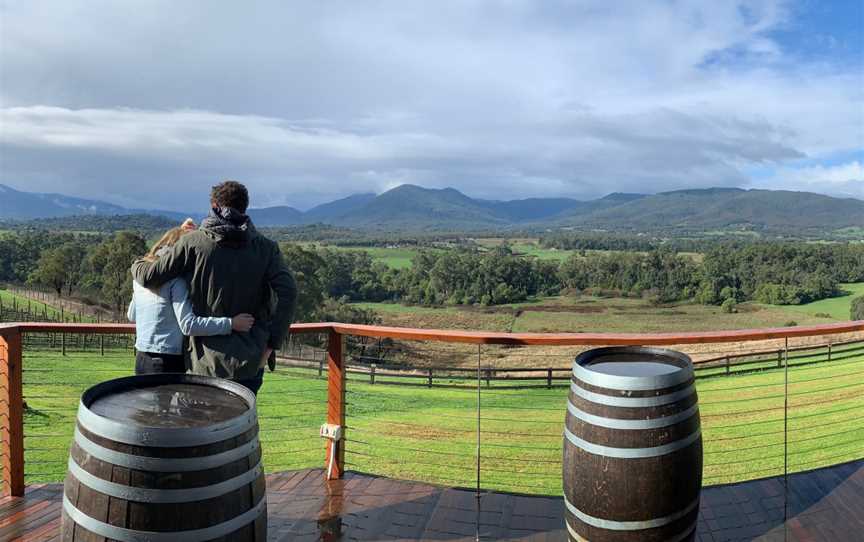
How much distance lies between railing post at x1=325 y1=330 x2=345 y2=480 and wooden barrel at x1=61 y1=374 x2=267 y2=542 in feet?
5.36

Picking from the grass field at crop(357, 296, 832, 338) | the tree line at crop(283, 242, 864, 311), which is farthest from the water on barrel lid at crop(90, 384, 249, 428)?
the tree line at crop(283, 242, 864, 311)

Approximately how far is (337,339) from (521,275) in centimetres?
5803

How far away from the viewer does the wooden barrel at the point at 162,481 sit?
135 centimetres

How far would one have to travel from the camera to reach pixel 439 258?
6438 cm

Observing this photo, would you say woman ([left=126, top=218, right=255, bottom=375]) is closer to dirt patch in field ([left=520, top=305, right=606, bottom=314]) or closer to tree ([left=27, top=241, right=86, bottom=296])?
tree ([left=27, top=241, right=86, bottom=296])

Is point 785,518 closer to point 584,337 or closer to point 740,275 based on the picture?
point 584,337

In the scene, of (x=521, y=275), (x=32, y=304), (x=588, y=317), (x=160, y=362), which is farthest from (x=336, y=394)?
(x=521, y=275)

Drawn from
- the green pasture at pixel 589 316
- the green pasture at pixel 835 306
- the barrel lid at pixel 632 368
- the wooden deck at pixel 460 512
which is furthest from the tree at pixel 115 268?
the green pasture at pixel 835 306

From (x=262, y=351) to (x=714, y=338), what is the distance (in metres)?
1.93

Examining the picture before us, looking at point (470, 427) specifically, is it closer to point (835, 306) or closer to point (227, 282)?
point (227, 282)

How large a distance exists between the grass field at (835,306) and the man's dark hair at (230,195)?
169 feet

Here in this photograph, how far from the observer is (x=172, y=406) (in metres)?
1.60

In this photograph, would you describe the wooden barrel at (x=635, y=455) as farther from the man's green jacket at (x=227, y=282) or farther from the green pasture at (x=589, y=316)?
the green pasture at (x=589, y=316)

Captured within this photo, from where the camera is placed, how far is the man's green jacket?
2246mm
